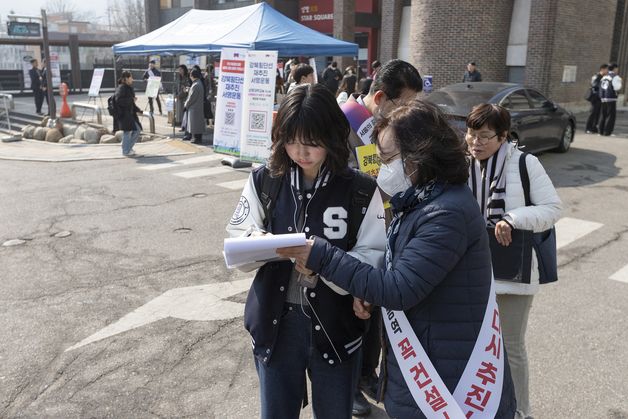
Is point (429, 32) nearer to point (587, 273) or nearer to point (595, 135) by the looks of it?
point (595, 135)

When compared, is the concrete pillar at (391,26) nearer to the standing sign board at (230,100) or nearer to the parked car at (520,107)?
the parked car at (520,107)

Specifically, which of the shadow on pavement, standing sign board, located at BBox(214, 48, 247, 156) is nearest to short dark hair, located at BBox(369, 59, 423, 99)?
the shadow on pavement

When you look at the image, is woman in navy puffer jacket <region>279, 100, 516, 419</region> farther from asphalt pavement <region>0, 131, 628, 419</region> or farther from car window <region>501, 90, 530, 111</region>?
car window <region>501, 90, 530, 111</region>

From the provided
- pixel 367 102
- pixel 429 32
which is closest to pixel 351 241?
pixel 367 102

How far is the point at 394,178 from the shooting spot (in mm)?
2002

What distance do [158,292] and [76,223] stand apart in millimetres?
2764

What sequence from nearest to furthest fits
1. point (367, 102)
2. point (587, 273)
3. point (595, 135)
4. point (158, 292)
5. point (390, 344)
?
point (390, 344) < point (367, 102) < point (158, 292) < point (587, 273) < point (595, 135)

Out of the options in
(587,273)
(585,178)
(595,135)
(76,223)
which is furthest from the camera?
(595,135)

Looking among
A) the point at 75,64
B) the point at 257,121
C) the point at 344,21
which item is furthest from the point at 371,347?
the point at 75,64

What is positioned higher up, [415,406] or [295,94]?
[295,94]

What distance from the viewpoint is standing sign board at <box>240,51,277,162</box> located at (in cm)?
1000

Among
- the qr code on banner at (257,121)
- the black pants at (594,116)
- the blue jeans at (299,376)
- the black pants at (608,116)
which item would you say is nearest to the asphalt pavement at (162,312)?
the blue jeans at (299,376)

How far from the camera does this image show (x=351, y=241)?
2.16 metres

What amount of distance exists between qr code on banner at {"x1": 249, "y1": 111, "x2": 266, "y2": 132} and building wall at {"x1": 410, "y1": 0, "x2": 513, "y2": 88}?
12.0 meters
